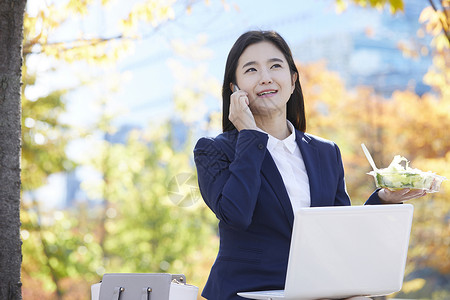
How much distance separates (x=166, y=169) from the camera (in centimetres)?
1311

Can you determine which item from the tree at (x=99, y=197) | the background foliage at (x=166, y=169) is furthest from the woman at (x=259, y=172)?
the background foliage at (x=166, y=169)

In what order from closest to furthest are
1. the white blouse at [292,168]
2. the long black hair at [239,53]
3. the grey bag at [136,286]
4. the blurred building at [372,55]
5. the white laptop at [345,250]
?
the white laptop at [345,250]
the grey bag at [136,286]
the white blouse at [292,168]
the long black hair at [239,53]
the blurred building at [372,55]

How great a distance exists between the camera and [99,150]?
11.7 m

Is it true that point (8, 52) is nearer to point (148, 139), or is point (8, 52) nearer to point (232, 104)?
point (232, 104)

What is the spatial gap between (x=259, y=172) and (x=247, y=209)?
17cm

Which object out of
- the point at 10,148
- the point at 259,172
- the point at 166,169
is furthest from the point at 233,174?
the point at 166,169

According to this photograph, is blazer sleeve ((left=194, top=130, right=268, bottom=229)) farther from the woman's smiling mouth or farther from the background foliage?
A: the background foliage

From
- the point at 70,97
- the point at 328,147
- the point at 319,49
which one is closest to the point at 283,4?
the point at 319,49

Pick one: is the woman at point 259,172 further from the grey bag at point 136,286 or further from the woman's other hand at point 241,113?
the grey bag at point 136,286

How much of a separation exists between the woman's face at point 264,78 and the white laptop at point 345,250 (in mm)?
773

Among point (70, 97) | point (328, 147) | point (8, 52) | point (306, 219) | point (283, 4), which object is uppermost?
point (283, 4)

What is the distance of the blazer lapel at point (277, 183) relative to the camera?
2.05 meters

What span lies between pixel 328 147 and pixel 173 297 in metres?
0.91

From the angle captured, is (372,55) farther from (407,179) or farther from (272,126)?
(407,179)
